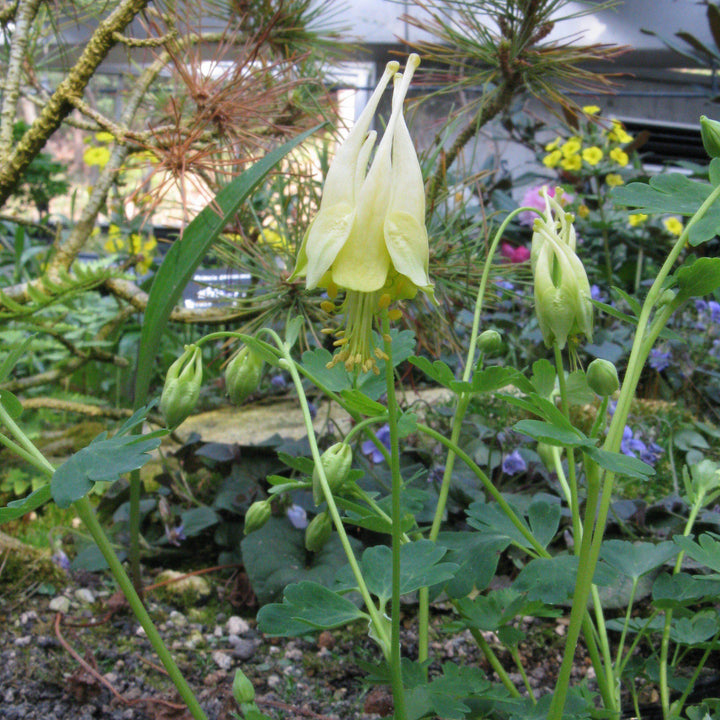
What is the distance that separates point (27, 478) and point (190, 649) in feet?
2.22

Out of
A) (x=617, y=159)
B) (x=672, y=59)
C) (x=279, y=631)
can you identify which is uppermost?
(x=672, y=59)

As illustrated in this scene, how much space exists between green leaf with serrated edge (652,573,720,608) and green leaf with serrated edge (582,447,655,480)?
0.27 metres

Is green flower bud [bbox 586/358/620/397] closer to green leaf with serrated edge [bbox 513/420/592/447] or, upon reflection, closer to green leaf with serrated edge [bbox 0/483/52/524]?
green leaf with serrated edge [bbox 513/420/592/447]

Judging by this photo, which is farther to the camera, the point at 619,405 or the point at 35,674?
the point at 35,674

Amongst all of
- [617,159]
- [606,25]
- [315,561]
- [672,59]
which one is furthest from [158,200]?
[672,59]

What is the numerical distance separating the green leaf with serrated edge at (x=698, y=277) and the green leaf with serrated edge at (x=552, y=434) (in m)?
0.16

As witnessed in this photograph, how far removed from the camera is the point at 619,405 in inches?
21.0

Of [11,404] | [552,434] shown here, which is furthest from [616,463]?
A: [11,404]

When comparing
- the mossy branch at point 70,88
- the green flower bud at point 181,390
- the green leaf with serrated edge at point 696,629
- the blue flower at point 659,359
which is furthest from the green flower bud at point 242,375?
the blue flower at point 659,359

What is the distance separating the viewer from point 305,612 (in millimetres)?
583

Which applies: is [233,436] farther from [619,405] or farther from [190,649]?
[619,405]

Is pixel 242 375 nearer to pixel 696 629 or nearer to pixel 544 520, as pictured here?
pixel 544 520

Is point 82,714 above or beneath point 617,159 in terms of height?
beneath

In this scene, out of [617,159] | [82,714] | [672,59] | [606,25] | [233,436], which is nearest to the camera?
[82,714]
